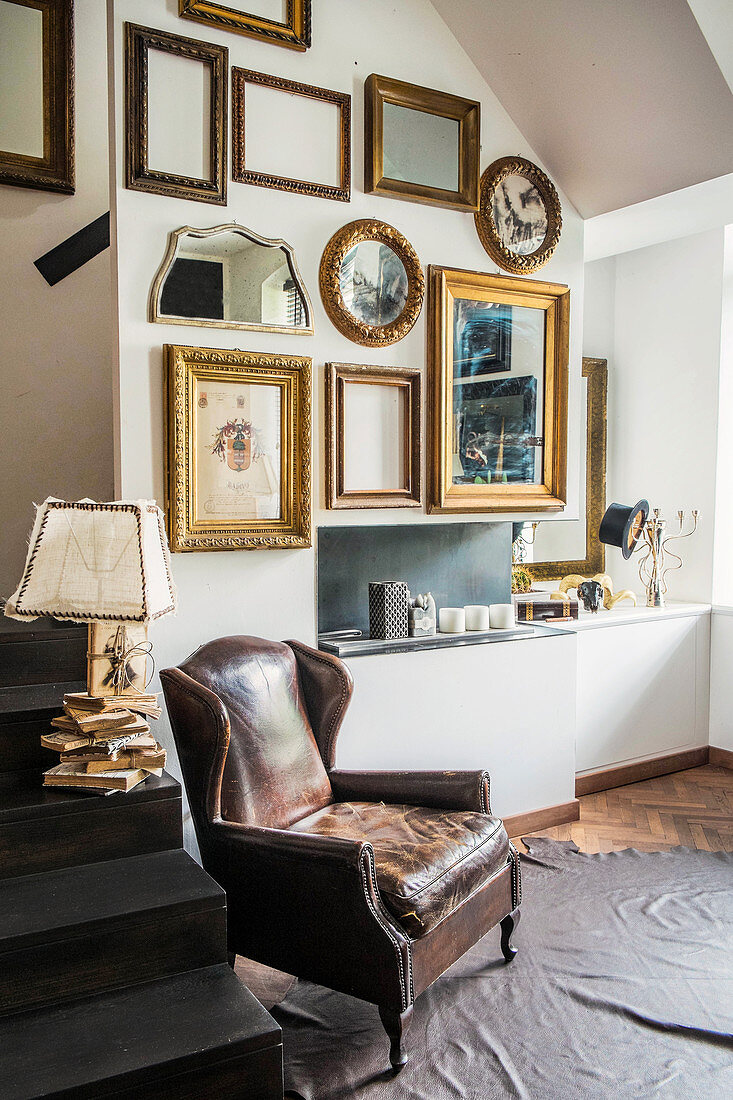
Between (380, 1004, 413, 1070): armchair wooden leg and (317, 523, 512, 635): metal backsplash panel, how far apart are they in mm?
1461

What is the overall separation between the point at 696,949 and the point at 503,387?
2.21m

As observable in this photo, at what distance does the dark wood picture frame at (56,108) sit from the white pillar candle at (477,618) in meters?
2.49

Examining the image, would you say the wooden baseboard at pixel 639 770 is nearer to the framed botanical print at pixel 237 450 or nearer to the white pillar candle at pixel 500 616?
the white pillar candle at pixel 500 616

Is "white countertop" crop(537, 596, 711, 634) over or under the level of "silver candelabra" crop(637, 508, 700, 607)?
under

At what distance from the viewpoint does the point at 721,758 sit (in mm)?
4562

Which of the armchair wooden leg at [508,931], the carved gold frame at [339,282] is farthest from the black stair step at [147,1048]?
the carved gold frame at [339,282]

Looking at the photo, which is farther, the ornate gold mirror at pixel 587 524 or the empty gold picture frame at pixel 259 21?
the ornate gold mirror at pixel 587 524

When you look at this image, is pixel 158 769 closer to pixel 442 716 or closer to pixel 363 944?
pixel 363 944

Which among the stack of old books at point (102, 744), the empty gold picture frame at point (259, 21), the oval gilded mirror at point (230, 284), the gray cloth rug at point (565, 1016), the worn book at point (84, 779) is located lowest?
the gray cloth rug at point (565, 1016)

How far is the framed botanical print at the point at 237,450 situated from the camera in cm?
279

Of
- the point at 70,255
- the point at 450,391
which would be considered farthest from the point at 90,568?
the point at 70,255

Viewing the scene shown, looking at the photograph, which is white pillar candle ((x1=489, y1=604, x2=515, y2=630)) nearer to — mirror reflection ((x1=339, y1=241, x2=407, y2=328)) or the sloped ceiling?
mirror reflection ((x1=339, y1=241, x2=407, y2=328))

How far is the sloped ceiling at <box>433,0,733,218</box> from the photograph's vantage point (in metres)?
2.98

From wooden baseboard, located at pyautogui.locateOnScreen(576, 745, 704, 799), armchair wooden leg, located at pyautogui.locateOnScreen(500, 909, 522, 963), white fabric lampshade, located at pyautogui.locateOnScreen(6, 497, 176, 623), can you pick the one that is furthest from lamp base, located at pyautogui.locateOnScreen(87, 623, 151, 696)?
wooden baseboard, located at pyautogui.locateOnScreen(576, 745, 704, 799)
